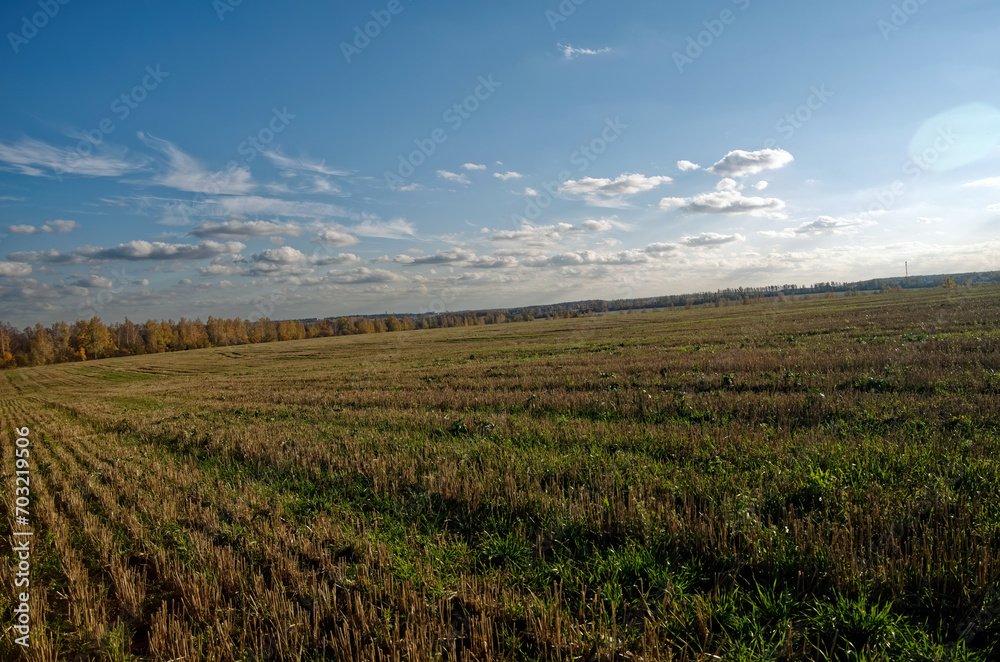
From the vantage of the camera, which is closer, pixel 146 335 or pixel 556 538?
pixel 556 538

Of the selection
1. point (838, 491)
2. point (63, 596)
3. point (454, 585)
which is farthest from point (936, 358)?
point (63, 596)

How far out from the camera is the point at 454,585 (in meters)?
4.62

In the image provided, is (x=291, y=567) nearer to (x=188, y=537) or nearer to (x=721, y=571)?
(x=188, y=537)

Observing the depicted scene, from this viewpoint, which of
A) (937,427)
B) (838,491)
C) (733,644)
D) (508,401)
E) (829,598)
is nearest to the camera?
(733,644)

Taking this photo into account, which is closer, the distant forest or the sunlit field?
the sunlit field

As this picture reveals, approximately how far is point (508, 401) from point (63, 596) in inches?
423

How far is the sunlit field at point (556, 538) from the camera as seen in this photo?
12.5 ft

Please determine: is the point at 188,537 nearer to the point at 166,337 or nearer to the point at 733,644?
the point at 733,644

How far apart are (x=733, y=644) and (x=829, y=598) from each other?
3.97 feet

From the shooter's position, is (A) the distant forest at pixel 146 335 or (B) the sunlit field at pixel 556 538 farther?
(A) the distant forest at pixel 146 335

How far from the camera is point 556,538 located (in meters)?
5.45

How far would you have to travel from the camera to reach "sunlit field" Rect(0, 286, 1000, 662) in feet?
12.5

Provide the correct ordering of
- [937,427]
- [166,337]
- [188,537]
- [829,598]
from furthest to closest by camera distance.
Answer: [166,337] < [937,427] < [188,537] < [829,598]

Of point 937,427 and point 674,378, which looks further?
point 674,378
